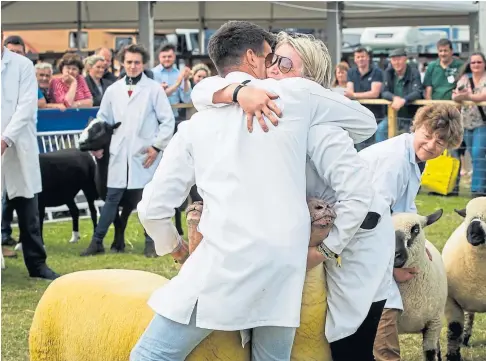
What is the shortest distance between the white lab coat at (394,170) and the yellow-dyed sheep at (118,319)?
3.82ft

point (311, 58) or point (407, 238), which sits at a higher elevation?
point (311, 58)

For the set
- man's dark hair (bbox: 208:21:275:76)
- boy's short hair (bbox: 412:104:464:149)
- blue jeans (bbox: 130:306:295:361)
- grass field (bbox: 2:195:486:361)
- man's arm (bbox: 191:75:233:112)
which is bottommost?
grass field (bbox: 2:195:486:361)

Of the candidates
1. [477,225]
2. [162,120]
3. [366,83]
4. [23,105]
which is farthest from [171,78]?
[477,225]

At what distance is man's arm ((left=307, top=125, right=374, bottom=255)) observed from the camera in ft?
9.89

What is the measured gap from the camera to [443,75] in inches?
511

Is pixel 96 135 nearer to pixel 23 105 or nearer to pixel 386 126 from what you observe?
pixel 23 105

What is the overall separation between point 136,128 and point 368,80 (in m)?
5.51

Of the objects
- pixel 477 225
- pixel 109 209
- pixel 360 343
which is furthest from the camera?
pixel 109 209

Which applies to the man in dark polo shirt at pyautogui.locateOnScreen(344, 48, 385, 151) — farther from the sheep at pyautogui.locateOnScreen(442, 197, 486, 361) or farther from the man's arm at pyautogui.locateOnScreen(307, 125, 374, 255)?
the man's arm at pyautogui.locateOnScreen(307, 125, 374, 255)

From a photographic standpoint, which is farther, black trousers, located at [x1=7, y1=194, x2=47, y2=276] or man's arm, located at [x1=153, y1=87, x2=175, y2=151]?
man's arm, located at [x1=153, y1=87, x2=175, y2=151]

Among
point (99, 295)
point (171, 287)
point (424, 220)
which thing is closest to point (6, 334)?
point (99, 295)

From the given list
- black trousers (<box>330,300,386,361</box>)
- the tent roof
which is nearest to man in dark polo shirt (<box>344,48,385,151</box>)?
the tent roof

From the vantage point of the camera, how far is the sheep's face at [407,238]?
4543 millimetres

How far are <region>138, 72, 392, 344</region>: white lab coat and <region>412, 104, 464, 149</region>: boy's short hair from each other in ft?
5.06
